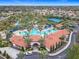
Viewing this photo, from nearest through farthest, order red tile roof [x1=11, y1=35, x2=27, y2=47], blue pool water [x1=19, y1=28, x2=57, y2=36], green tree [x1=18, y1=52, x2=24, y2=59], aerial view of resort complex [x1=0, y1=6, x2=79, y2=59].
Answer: green tree [x1=18, y1=52, x2=24, y2=59]
aerial view of resort complex [x1=0, y1=6, x2=79, y2=59]
red tile roof [x1=11, y1=35, x2=27, y2=47]
blue pool water [x1=19, y1=28, x2=57, y2=36]

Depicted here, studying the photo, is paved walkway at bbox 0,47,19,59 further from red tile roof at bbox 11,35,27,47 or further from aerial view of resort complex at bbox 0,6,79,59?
red tile roof at bbox 11,35,27,47

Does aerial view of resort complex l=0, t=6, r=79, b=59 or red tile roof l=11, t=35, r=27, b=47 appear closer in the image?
aerial view of resort complex l=0, t=6, r=79, b=59

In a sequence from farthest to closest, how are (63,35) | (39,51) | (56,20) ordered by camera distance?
1. (56,20)
2. (63,35)
3. (39,51)

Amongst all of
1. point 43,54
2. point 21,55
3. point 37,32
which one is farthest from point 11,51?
point 37,32

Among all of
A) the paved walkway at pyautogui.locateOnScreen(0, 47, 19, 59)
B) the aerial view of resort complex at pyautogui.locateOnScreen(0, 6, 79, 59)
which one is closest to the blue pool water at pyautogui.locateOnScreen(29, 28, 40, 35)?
the aerial view of resort complex at pyautogui.locateOnScreen(0, 6, 79, 59)

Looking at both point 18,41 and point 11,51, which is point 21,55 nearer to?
point 11,51

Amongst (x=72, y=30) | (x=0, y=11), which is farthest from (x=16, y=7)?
(x=72, y=30)

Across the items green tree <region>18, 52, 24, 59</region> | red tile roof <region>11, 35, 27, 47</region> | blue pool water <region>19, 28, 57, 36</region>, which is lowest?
green tree <region>18, 52, 24, 59</region>

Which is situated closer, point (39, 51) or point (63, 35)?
point (39, 51)

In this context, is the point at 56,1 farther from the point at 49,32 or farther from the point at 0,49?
the point at 0,49
